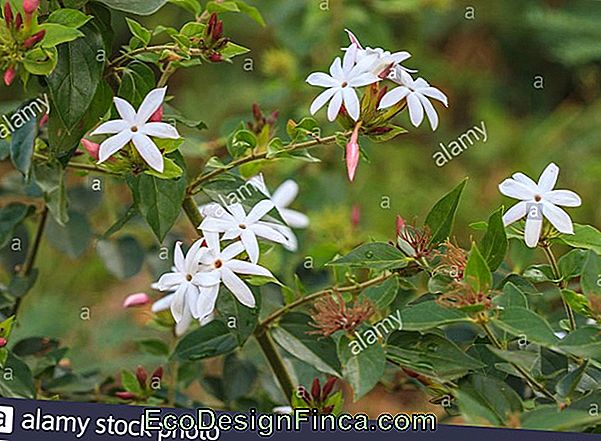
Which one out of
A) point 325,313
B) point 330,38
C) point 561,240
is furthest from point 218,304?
point 330,38

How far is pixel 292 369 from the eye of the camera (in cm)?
110

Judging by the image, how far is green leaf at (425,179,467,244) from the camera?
0.86 metres

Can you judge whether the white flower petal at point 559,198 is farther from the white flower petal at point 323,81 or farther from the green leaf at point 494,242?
the white flower petal at point 323,81

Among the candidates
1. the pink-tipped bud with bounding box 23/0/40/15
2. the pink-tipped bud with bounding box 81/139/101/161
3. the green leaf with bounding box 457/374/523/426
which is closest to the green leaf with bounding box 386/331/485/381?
the green leaf with bounding box 457/374/523/426

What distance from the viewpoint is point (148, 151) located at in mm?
843

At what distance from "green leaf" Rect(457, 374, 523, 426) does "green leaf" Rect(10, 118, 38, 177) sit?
1.60 feet

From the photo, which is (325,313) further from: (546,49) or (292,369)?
(546,49)

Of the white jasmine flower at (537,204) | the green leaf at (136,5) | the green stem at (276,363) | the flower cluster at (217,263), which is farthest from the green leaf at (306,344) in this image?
the green leaf at (136,5)

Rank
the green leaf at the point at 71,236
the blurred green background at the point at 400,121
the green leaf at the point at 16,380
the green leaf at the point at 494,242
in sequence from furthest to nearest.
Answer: the blurred green background at the point at 400,121
the green leaf at the point at 71,236
the green leaf at the point at 16,380
the green leaf at the point at 494,242

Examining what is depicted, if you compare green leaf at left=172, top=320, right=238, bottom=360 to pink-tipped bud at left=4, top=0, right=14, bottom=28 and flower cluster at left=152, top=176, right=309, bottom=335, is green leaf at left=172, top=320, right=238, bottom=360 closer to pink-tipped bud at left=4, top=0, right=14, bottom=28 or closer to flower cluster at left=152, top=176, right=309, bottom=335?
flower cluster at left=152, top=176, right=309, bottom=335

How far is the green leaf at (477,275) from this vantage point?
2.54 ft

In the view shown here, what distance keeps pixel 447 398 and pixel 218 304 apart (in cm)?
23

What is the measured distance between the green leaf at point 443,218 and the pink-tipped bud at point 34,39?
1.25ft

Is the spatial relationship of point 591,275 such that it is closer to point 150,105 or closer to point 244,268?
point 244,268
